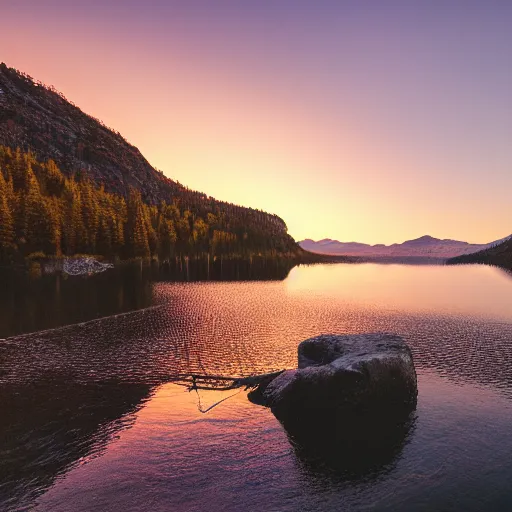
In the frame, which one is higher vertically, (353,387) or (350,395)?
(353,387)

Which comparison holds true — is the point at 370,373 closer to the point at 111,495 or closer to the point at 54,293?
the point at 111,495

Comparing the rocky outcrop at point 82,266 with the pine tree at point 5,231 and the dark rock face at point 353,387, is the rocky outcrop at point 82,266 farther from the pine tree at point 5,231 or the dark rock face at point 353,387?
the dark rock face at point 353,387

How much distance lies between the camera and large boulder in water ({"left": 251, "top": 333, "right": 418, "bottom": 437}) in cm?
2431

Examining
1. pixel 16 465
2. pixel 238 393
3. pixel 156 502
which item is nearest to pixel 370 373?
pixel 238 393

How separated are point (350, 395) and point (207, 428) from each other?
29.2ft

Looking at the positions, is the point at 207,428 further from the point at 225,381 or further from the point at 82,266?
the point at 82,266

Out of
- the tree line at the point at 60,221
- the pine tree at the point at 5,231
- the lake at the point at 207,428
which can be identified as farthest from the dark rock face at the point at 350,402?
the tree line at the point at 60,221

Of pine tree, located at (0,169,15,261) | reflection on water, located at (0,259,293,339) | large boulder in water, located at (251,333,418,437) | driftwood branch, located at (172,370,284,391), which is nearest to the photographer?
large boulder in water, located at (251,333,418,437)

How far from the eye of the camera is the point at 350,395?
80.9 ft

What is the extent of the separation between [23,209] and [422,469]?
Answer: 460ft

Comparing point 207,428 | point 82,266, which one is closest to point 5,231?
point 82,266

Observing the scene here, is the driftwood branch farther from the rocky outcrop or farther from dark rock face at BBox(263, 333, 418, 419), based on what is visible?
the rocky outcrop

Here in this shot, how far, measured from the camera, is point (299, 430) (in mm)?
23312

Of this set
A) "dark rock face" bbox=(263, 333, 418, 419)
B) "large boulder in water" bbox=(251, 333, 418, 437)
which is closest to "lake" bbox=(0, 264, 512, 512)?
"large boulder in water" bbox=(251, 333, 418, 437)
